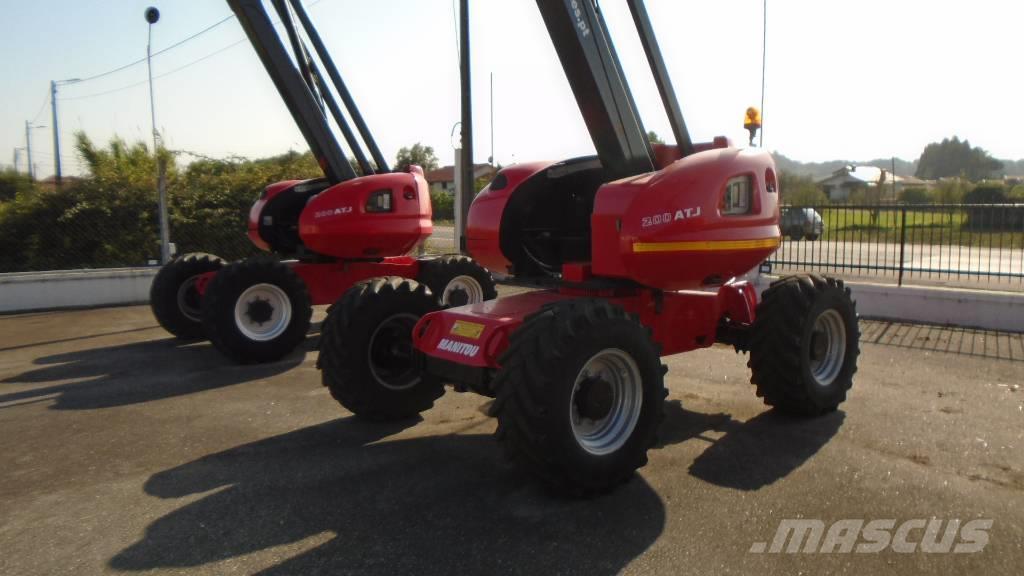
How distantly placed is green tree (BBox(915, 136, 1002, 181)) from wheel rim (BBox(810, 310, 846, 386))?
4107 inches

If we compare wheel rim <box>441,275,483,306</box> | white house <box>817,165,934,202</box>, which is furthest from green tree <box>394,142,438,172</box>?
wheel rim <box>441,275,483,306</box>

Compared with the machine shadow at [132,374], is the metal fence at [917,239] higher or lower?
higher

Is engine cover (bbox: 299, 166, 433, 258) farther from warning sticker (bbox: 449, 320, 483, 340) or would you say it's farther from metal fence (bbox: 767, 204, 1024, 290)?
metal fence (bbox: 767, 204, 1024, 290)

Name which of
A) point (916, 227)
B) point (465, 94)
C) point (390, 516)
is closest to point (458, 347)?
point (390, 516)

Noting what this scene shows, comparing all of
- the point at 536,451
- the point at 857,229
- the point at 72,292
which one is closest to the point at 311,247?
the point at 536,451

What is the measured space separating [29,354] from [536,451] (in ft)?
24.8

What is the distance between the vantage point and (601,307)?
419 centimetres

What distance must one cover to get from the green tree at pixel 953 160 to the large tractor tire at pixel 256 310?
105 m

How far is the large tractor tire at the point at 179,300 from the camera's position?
9117 millimetres

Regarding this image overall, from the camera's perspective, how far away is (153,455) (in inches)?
198

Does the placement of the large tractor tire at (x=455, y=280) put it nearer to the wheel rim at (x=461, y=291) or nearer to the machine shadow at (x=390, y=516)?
the wheel rim at (x=461, y=291)

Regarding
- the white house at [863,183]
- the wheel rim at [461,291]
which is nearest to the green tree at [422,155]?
the white house at [863,183]

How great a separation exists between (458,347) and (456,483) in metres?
0.79

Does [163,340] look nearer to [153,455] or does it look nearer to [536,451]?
[153,455]
